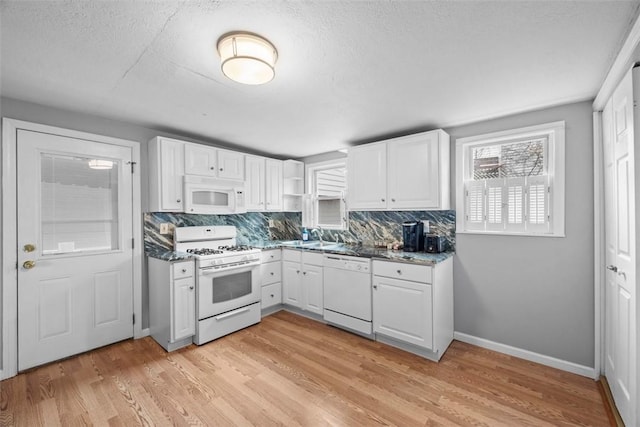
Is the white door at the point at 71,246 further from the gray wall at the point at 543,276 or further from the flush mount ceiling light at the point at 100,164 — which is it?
the gray wall at the point at 543,276

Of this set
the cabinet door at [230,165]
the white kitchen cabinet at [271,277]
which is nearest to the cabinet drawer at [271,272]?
the white kitchen cabinet at [271,277]

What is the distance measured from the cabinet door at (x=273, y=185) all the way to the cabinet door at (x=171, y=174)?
1218 mm

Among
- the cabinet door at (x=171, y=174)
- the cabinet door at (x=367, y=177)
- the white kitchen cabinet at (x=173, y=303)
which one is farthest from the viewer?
the cabinet door at (x=367, y=177)

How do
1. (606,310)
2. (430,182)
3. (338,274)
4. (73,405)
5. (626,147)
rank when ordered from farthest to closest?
(338,274) → (430,182) → (606,310) → (73,405) → (626,147)

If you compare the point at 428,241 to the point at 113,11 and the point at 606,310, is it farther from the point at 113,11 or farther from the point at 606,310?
the point at 113,11

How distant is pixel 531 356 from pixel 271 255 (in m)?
2.95

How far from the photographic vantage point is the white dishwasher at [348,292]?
2967 mm

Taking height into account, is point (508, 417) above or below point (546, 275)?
below

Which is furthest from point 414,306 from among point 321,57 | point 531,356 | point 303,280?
point 321,57

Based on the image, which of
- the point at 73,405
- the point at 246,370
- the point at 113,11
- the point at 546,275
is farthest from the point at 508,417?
the point at 113,11

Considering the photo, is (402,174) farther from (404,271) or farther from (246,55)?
(246,55)

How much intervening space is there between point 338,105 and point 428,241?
66.5 inches

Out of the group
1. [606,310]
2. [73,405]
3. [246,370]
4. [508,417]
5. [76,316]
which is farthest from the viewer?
[76,316]

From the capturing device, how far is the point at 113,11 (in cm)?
129
